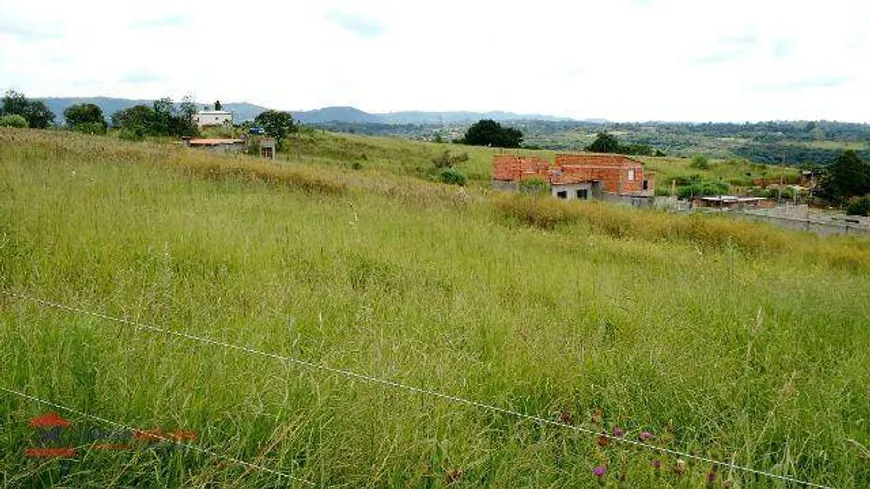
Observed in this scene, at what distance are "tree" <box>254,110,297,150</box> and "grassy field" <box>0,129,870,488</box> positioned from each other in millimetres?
41354

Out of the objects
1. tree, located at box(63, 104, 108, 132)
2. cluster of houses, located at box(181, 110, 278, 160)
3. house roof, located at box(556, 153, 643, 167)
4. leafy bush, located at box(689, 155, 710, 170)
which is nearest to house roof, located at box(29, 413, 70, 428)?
cluster of houses, located at box(181, 110, 278, 160)

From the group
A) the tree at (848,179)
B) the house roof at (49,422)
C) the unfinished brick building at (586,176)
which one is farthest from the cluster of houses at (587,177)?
the house roof at (49,422)

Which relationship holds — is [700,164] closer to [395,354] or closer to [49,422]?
[395,354]

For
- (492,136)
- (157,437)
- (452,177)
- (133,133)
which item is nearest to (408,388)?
(157,437)

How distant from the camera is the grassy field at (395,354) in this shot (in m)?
2.12

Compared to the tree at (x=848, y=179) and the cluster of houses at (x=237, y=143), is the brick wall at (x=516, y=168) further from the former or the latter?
the tree at (x=848, y=179)

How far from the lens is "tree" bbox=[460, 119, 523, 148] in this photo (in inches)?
3275

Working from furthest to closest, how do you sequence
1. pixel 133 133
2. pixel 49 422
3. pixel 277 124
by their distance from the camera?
pixel 277 124 < pixel 133 133 < pixel 49 422

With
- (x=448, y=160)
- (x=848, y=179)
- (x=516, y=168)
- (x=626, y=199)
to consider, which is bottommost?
(x=626, y=199)

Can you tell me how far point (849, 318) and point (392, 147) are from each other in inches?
2232

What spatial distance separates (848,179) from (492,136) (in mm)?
43866

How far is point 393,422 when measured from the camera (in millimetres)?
2248

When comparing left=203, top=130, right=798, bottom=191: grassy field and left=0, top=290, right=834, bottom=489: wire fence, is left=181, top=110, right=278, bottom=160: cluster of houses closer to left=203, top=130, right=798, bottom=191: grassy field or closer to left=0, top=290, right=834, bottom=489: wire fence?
left=203, top=130, right=798, bottom=191: grassy field

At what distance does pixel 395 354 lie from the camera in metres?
A: 3.05
